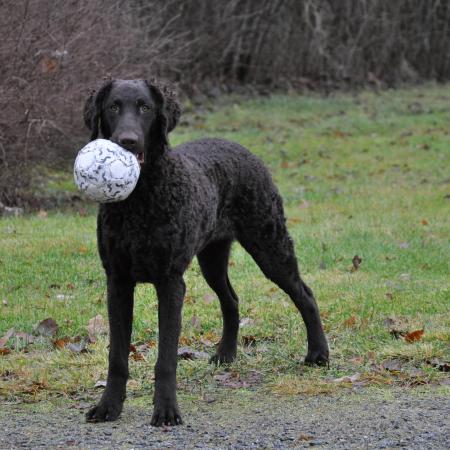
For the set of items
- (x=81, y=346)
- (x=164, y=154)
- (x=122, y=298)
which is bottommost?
(x=81, y=346)

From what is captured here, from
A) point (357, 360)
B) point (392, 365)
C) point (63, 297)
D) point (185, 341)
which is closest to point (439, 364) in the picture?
point (392, 365)

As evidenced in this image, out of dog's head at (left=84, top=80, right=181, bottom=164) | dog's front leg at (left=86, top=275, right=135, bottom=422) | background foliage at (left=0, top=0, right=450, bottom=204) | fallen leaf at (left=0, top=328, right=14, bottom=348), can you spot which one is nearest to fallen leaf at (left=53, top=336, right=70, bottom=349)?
fallen leaf at (left=0, top=328, right=14, bottom=348)

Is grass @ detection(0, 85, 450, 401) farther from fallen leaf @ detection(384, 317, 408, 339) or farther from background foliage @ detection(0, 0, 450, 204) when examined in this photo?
background foliage @ detection(0, 0, 450, 204)

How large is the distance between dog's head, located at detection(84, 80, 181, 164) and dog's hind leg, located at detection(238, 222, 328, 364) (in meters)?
1.14

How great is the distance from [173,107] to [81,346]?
79.1 inches

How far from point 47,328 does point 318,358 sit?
2.03 m

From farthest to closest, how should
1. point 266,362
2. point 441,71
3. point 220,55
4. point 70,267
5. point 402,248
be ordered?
point 441,71
point 220,55
point 402,248
point 70,267
point 266,362

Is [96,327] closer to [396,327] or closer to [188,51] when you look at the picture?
[396,327]

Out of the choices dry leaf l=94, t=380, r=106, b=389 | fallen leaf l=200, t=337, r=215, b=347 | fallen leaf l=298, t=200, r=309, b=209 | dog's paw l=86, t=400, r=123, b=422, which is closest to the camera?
dog's paw l=86, t=400, r=123, b=422

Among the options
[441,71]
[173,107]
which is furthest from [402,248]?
[441,71]

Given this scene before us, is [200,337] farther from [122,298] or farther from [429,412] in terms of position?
[429,412]

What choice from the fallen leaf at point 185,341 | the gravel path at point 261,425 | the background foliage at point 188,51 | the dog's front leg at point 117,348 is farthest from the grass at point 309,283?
the background foliage at point 188,51

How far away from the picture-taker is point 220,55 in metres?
21.2

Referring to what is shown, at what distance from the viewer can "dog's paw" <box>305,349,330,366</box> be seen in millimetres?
6281
